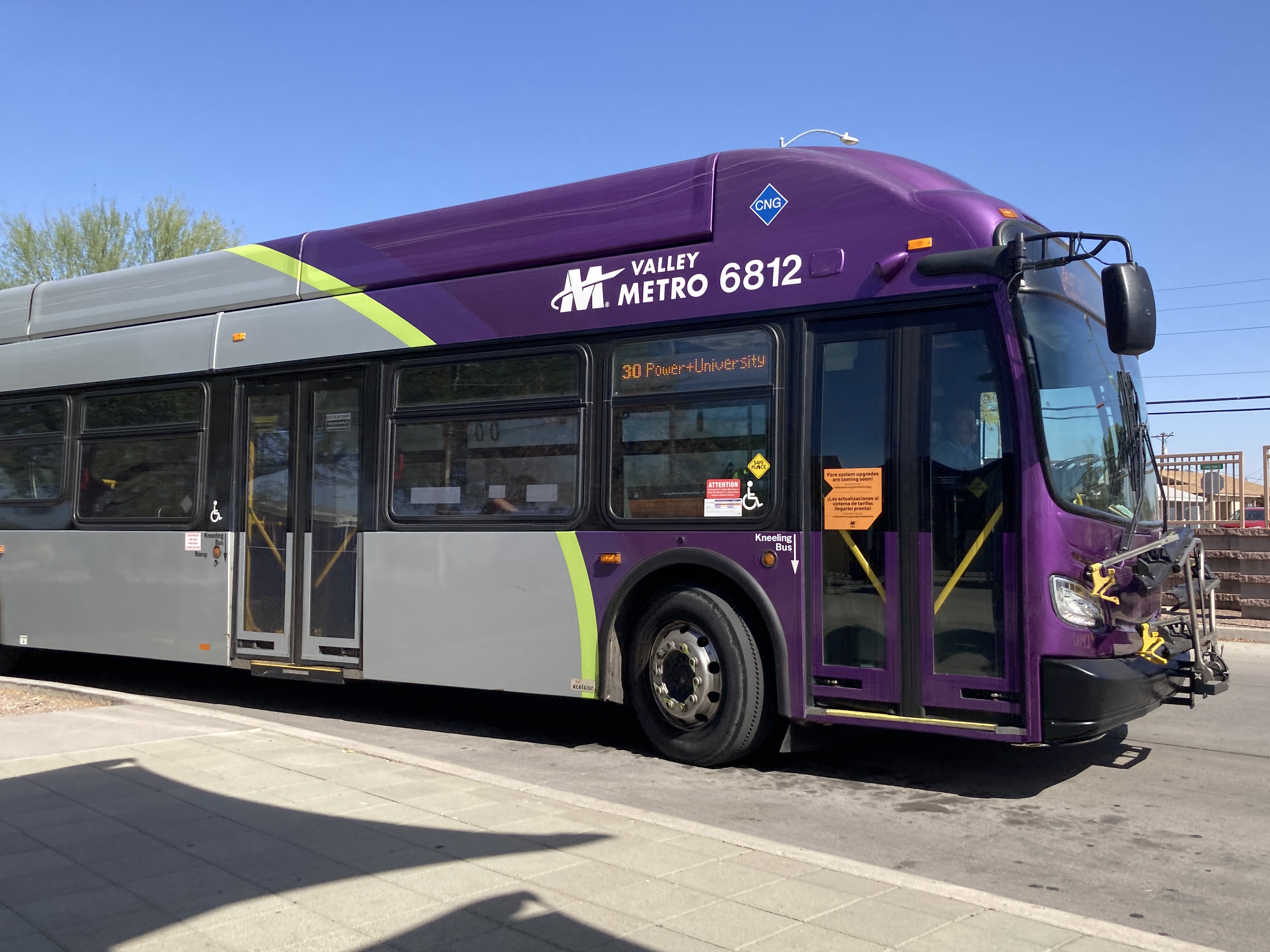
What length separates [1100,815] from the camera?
6.20 m

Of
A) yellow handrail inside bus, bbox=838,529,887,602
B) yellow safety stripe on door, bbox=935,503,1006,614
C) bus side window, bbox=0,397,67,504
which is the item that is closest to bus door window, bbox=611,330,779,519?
yellow handrail inside bus, bbox=838,529,887,602

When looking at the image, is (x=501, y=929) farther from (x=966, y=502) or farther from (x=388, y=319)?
(x=388, y=319)

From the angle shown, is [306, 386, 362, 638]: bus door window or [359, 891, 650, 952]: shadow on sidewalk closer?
[359, 891, 650, 952]: shadow on sidewalk

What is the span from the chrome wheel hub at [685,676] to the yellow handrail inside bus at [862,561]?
112 cm

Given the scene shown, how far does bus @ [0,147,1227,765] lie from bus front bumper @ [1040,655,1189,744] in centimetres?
2

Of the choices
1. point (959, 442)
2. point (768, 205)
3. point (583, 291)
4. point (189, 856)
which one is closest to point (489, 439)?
point (583, 291)

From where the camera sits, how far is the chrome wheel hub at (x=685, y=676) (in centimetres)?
723

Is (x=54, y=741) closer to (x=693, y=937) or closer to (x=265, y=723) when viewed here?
(x=265, y=723)

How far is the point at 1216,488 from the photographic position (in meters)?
18.3

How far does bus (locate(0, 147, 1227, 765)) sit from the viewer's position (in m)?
6.36

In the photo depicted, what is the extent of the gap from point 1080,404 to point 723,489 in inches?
84.7

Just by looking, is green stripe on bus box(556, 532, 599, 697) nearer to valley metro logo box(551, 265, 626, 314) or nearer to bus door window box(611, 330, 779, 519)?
bus door window box(611, 330, 779, 519)

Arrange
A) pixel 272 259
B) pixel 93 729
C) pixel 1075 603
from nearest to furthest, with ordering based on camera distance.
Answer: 1. pixel 1075 603
2. pixel 93 729
3. pixel 272 259

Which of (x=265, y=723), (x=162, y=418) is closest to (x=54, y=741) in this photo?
(x=265, y=723)
